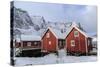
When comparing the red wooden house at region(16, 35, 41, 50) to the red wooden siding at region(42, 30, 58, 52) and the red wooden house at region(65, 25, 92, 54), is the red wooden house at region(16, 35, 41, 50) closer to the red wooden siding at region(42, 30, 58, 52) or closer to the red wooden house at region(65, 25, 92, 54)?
the red wooden siding at region(42, 30, 58, 52)

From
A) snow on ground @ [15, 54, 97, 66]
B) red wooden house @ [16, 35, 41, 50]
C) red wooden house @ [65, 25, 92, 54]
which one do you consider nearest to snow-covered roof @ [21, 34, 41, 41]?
red wooden house @ [16, 35, 41, 50]

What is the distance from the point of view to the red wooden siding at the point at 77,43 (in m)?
2.37

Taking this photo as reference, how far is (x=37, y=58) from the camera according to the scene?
7.35 feet

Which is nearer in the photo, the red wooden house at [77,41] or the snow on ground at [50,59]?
the snow on ground at [50,59]

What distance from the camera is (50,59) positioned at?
7.54ft

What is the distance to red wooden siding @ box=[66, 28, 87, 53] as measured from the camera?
2.37 meters

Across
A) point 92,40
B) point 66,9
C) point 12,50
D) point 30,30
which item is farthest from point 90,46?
point 12,50

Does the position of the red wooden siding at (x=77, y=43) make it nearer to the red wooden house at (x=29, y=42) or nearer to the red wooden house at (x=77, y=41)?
the red wooden house at (x=77, y=41)

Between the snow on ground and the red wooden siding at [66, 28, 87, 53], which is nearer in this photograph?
the snow on ground

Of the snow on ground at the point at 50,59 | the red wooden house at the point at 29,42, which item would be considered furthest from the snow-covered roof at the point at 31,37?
the snow on ground at the point at 50,59

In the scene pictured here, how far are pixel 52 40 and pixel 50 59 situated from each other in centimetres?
21

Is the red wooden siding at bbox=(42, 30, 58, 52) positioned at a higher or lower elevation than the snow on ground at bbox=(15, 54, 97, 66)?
higher
